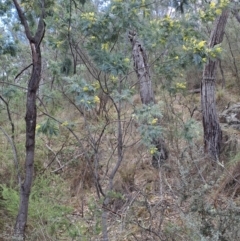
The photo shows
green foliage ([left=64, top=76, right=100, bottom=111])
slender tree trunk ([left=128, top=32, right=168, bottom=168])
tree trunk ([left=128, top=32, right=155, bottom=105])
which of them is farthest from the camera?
slender tree trunk ([left=128, top=32, right=168, bottom=168])

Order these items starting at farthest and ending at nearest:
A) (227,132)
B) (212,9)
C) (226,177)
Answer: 1. (227,132)
2. (226,177)
3. (212,9)

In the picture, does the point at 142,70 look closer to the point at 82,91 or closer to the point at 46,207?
the point at 46,207

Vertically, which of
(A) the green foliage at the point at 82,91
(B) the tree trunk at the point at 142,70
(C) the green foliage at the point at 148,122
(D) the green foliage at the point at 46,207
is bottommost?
(D) the green foliage at the point at 46,207

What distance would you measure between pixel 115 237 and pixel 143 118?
4.74 ft

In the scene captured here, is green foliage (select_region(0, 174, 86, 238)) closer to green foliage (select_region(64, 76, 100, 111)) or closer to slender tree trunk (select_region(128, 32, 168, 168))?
green foliage (select_region(64, 76, 100, 111))

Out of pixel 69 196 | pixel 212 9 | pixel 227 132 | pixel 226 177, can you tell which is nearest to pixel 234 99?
pixel 227 132

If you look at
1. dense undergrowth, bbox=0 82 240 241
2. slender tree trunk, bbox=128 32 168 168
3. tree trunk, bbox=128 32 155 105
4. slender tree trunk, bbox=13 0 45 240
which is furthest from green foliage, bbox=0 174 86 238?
tree trunk, bbox=128 32 155 105

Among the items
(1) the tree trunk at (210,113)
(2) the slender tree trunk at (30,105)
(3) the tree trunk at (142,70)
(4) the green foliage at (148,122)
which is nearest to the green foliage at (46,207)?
(2) the slender tree trunk at (30,105)

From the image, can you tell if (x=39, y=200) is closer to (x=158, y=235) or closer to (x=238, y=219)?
(x=158, y=235)

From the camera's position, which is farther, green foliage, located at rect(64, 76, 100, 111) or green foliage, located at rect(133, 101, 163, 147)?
green foliage, located at rect(133, 101, 163, 147)

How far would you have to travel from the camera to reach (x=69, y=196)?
205 inches

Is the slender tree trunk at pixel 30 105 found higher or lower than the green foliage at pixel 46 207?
higher

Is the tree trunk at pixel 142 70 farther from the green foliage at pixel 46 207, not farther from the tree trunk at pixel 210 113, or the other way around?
the green foliage at pixel 46 207

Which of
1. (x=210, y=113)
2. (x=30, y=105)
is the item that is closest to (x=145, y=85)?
(x=210, y=113)
